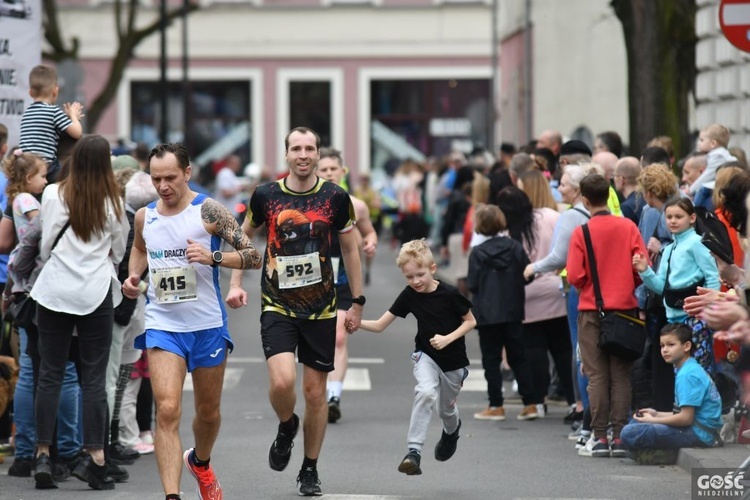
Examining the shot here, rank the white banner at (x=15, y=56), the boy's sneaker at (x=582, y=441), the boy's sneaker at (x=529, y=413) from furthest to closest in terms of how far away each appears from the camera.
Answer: the white banner at (x=15, y=56) → the boy's sneaker at (x=529, y=413) → the boy's sneaker at (x=582, y=441)

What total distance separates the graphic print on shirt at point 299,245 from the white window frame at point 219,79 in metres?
43.7

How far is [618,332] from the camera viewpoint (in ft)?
35.4

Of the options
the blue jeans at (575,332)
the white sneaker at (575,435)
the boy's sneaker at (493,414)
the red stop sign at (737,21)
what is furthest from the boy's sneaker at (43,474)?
the red stop sign at (737,21)

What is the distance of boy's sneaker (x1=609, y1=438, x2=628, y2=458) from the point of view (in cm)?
1091

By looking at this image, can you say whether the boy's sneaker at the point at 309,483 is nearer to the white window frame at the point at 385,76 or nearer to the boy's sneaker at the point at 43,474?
the boy's sneaker at the point at 43,474

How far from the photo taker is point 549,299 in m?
13.1

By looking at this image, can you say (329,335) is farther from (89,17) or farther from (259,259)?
(89,17)

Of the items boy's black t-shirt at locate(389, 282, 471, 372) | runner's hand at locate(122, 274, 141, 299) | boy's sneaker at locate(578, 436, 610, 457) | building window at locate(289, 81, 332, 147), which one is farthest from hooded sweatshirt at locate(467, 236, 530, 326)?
building window at locate(289, 81, 332, 147)

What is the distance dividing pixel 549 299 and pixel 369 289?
1313 cm

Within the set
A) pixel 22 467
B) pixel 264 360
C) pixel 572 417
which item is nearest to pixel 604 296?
pixel 572 417

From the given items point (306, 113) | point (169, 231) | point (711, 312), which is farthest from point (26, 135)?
point (306, 113)

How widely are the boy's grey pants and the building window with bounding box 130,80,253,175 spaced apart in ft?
142

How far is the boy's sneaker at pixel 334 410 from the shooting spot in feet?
41.3

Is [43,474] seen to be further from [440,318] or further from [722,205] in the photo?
[722,205]
